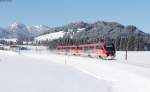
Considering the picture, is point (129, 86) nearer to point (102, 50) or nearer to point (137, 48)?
point (102, 50)

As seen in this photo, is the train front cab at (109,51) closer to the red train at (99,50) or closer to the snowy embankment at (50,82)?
the red train at (99,50)

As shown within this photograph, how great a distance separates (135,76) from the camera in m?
22.3

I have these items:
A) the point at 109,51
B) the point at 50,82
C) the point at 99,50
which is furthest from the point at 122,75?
the point at 99,50

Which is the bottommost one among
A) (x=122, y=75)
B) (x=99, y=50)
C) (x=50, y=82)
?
(x=50, y=82)

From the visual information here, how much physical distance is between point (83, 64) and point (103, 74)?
1276 cm

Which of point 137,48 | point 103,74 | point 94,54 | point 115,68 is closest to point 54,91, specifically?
point 115,68

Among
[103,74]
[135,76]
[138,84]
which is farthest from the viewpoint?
[103,74]

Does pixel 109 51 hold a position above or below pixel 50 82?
above

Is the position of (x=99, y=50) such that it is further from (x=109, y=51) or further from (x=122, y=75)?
(x=122, y=75)

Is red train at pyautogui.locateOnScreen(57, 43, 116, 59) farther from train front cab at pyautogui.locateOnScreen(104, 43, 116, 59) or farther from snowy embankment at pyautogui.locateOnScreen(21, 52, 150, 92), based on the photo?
snowy embankment at pyautogui.locateOnScreen(21, 52, 150, 92)

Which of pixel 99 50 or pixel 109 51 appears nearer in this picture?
pixel 109 51

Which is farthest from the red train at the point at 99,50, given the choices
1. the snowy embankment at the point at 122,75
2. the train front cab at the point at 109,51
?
the snowy embankment at the point at 122,75

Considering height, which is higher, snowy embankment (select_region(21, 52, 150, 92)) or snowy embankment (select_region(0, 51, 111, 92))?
snowy embankment (select_region(21, 52, 150, 92))

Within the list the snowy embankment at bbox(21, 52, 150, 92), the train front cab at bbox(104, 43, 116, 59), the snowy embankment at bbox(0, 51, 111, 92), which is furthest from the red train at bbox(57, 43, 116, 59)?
the snowy embankment at bbox(0, 51, 111, 92)
